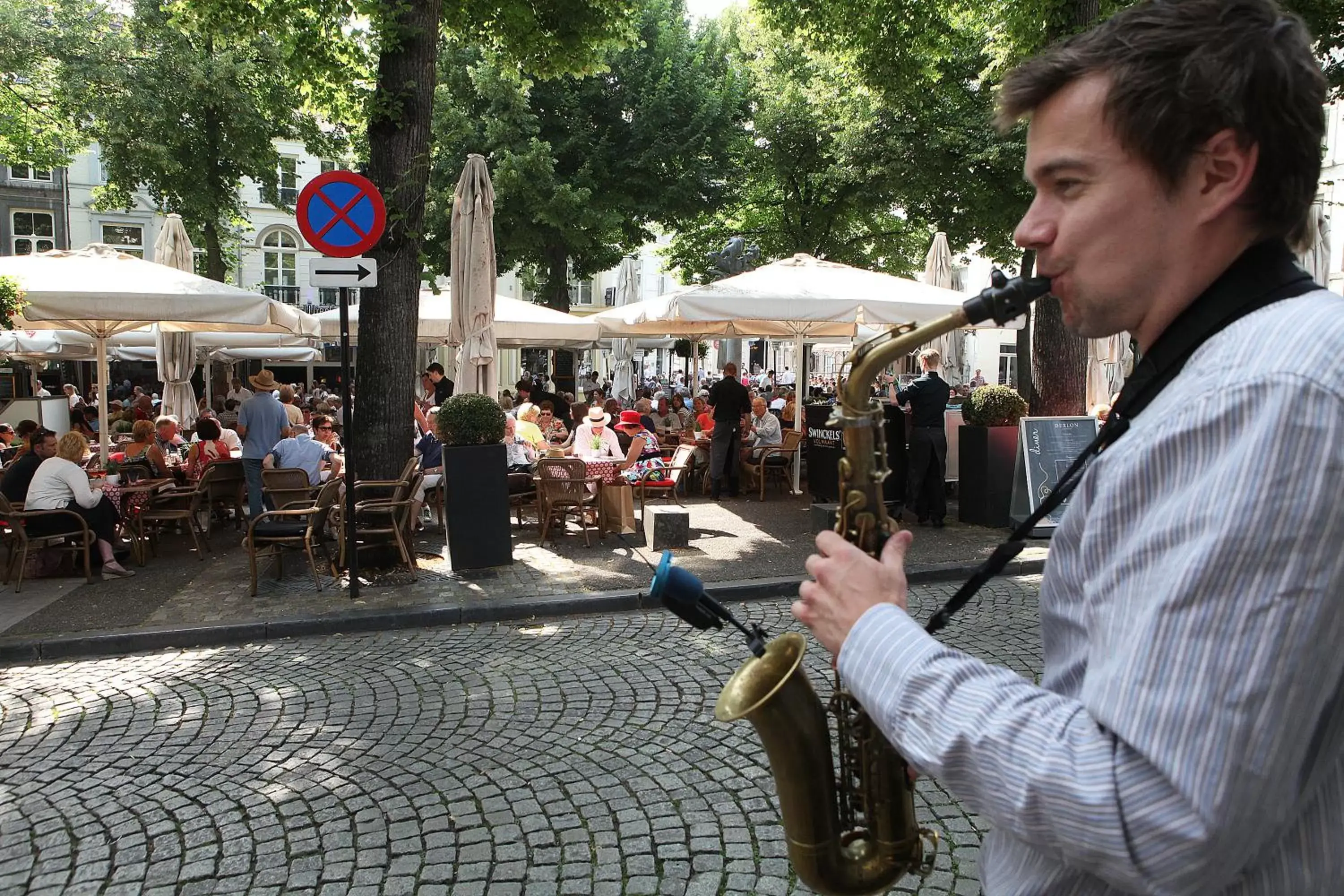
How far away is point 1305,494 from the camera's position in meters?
0.82

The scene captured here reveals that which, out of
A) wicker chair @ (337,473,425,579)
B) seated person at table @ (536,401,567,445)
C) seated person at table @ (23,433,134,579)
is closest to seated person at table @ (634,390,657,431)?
seated person at table @ (536,401,567,445)

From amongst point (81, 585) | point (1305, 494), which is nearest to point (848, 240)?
point (81, 585)

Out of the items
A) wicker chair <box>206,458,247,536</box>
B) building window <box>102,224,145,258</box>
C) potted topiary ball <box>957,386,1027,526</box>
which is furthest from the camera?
building window <box>102,224,145,258</box>

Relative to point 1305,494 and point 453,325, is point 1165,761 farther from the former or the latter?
point 453,325

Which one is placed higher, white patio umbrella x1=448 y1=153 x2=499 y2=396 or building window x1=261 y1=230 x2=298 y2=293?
building window x1=261 y1=230 x2=298 y2=293

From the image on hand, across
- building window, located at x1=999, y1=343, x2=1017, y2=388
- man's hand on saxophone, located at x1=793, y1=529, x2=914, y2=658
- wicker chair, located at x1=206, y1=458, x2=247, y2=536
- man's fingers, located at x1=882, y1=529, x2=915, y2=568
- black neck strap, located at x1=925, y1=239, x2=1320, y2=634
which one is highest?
building window, located at x1=999, y1=343, x2=1017, y2=388

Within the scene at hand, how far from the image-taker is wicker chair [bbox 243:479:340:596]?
775 cm

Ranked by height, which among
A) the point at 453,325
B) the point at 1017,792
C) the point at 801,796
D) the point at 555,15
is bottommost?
the point at 801,796

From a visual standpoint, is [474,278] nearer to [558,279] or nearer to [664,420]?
[664,420]

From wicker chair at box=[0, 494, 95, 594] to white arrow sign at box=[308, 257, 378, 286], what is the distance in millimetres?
3170

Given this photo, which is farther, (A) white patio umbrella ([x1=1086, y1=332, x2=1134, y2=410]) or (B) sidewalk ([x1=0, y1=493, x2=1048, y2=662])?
(A) white patio umbrella ([x1=1086, y1=332, x2=1134, y2=410])

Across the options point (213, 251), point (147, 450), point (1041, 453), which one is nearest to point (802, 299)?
point (1041, 453)

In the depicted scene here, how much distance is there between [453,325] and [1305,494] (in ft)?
34.4

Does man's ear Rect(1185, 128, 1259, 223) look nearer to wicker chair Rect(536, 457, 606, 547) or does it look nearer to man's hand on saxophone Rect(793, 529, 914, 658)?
man's hand on saxophone Rect(793, 529, 914, 658)
